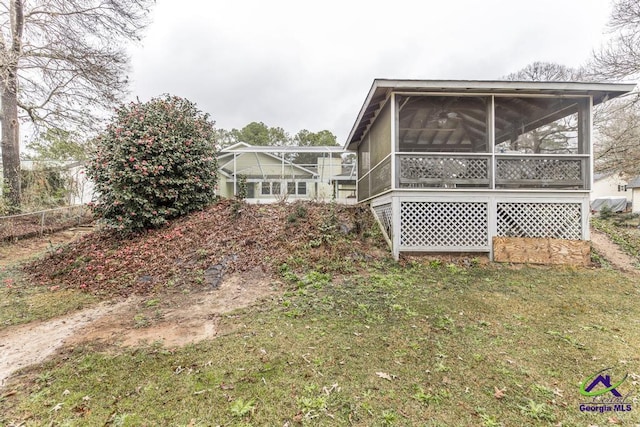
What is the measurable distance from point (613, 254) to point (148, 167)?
11602 mm

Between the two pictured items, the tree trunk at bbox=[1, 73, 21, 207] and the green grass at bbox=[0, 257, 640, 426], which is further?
the tree trunk at bbox=[1, 73, 21, 207]

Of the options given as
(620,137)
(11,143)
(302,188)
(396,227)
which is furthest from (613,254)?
(11,143)

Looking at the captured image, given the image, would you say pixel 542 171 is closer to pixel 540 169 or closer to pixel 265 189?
pixel 540 169

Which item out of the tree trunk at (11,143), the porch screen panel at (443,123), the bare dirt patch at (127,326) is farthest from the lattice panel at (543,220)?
the tree trunk at (11,143)

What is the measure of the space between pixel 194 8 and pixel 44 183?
9.60 metres

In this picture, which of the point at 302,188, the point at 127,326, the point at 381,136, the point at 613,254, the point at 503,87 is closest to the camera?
the point at 127,326

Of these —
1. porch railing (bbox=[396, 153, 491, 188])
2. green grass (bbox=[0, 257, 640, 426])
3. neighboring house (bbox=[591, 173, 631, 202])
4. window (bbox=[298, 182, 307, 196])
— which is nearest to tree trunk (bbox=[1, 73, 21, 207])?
green grass (bbox=[0, 257, 640, 426])

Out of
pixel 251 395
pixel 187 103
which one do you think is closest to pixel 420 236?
pixel 251 395

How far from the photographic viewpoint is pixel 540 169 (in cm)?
652

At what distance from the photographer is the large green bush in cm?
702

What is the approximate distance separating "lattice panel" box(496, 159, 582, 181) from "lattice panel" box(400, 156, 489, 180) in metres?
0.48

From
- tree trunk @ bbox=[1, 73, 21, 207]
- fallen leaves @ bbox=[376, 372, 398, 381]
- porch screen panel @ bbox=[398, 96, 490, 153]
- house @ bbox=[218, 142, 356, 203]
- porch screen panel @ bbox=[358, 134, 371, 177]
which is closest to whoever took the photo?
fallen leaves @ bbox=[376, 372, 398, 381]

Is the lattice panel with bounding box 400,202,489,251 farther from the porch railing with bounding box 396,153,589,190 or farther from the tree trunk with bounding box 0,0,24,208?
the tree trunk with bounding box 0,0,24,208

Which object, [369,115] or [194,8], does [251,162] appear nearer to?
[194,8]
